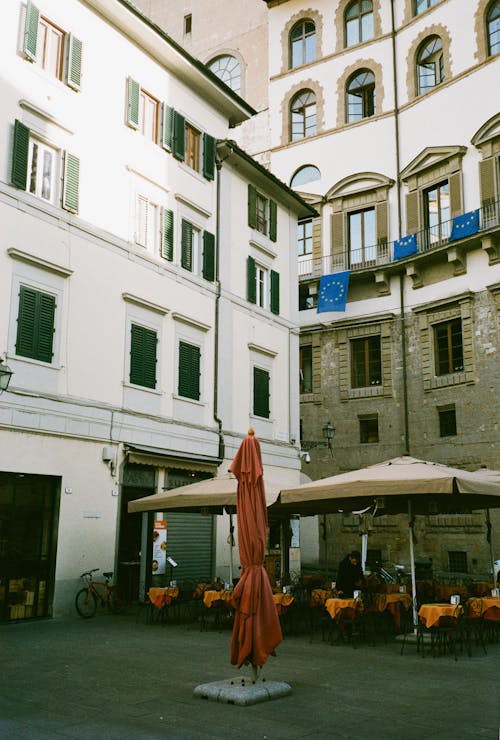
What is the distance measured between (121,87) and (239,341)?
24.7 ft

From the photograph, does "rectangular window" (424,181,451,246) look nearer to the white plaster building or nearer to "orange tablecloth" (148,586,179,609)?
the white plaster building

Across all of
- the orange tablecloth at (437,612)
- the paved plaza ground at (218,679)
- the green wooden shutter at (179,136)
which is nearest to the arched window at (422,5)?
the green wooden shutter at (179,136)

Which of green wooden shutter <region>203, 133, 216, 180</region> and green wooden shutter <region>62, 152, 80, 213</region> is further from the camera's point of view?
green wooden shutter <region>203, 133, 216, 180</region>

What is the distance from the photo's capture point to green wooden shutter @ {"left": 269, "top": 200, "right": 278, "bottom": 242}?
80.6ft

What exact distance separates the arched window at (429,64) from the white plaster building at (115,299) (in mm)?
10636

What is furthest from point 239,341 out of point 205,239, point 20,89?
point 20,89

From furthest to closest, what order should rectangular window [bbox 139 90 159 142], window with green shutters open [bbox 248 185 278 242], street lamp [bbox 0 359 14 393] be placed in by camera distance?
window with green shutters open [bbox 248 185 278 242] → rectangular window [bbox 139 90 159 142] → street lamp [bbox 0 359 14 393]

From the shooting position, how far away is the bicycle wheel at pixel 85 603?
1560cm

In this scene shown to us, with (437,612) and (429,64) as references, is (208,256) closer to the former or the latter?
(437,612)

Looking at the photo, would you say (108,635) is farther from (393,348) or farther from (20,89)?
(393,348)

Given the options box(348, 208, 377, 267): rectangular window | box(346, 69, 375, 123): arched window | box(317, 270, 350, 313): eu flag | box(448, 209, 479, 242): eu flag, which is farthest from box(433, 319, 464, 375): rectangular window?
box(346, 69, 375, 123): arched window

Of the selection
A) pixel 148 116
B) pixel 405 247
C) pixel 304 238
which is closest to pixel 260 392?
pixel 148 116

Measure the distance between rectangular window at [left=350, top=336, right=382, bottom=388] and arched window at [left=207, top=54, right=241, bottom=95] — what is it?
14180 mm

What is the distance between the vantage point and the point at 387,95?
31609 millimetres
